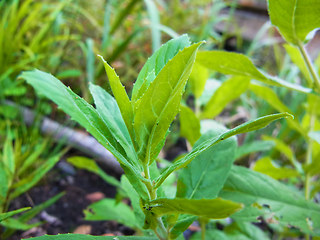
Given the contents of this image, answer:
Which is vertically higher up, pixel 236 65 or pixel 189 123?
pixel 236 65

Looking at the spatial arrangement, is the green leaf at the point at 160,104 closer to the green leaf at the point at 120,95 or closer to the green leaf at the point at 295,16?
the green leaf at the point at 120,95

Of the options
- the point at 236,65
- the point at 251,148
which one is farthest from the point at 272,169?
the point at 236,65

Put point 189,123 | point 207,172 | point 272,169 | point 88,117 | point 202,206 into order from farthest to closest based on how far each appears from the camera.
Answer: point 272,169 < point 189,123 < point 207,172 < point 88,117 < point 202,206

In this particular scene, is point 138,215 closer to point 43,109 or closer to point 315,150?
point 315,150

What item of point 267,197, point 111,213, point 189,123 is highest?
point 189,123

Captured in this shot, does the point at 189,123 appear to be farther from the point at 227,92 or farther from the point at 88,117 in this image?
the point at 88,117

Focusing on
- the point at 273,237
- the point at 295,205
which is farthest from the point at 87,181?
the point at 295,205

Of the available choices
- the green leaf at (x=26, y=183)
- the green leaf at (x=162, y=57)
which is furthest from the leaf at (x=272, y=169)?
the green leaf at (x=26, y=183)
